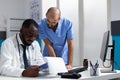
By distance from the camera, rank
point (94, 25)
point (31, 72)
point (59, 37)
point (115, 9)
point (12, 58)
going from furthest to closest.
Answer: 1. point (115, 9)
2. point (94, 25)
3. point (59, 37)
4. point (12, 58)
5. point (31, 72)

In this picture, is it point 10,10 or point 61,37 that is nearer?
point 61,37

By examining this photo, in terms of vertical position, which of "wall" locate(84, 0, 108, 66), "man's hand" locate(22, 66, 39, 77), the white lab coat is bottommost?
"man's hand" locate(22, 66, 39, 77)

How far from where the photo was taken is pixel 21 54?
6.34 feet

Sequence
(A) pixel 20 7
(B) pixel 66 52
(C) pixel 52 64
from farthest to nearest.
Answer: (A) pixel 20 7 → (B) pixel 66 52 → (C) pixel 52 64

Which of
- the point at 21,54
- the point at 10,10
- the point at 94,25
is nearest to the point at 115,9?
the point at 94,25

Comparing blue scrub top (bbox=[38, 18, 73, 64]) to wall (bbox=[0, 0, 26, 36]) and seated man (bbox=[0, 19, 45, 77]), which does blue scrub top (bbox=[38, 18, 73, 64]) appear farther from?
wall (bbox=[0, 0, 26, 36])

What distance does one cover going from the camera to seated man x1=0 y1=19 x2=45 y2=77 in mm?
1760

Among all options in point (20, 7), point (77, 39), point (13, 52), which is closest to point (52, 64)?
point (13, 52)

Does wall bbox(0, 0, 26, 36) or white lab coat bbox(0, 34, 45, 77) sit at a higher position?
wall bbox(0, 0, 26, 36)

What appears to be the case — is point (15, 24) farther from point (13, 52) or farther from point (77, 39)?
point (13, 52)

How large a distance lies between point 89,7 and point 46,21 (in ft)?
2.54

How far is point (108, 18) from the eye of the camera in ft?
10.5

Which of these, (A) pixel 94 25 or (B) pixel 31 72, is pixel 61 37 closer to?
(A) pixel 94 25

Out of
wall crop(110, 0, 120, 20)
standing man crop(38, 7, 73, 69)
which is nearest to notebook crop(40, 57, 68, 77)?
standing man crop(38, 7, 73, 69)
